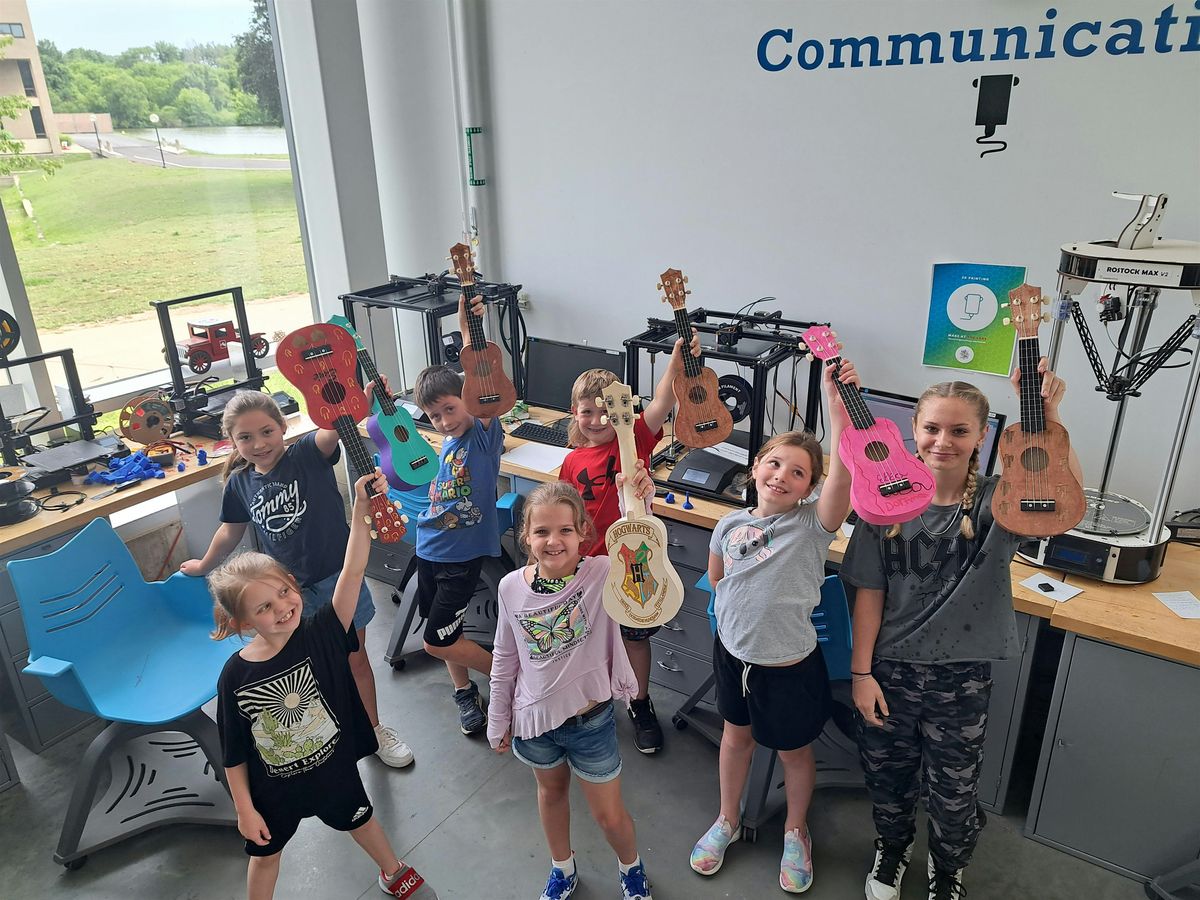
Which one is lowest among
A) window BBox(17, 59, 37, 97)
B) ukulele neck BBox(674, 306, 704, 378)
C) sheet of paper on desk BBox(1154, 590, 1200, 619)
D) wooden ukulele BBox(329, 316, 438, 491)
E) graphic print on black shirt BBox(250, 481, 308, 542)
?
sheet of paper on desk BBox(1154, 590, 1200, 619)

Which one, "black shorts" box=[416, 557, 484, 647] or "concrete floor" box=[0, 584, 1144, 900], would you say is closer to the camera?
"concrete floor" box=[0, 584, 1144, 900]

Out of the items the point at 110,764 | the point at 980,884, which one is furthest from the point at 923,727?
the point at 110,764

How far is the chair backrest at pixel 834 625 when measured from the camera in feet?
6.88

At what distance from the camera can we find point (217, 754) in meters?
2.43

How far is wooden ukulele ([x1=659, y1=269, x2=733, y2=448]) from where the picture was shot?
85.4 inches

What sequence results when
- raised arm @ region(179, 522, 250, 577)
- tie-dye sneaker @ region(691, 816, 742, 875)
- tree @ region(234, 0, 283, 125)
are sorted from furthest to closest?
tree @ region(234, 0, 283, 125) → raised arm @ region(179, 522, 250, 577) → tie-dye sneaker @ region(691, 816, 742, 875)

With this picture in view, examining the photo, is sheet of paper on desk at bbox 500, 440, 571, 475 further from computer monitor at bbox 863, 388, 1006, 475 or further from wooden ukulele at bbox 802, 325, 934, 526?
wooden ukulele at bbox 802, 325, 934, 526

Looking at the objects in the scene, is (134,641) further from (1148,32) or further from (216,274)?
(1148,32)

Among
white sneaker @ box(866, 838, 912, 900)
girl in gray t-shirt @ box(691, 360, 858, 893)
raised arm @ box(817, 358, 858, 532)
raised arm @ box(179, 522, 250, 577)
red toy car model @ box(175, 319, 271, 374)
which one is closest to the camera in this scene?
A: raised arm @ box(817, 358, 858, 532)

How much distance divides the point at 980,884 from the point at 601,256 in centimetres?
258

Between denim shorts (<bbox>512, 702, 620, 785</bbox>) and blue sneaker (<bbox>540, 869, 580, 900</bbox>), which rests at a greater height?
denim shorts (<bbox>512, 702, 620, 785</bbox>)

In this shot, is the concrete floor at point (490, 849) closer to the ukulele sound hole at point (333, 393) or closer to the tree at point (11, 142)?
the ukulele sound hole at point (333, 393)

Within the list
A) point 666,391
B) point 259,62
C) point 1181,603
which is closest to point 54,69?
point 259,62

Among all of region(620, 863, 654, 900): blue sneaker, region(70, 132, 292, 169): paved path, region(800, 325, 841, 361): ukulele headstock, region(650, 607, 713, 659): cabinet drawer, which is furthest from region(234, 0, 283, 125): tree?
region(620, 863, 654, 900): blue sneaker
